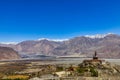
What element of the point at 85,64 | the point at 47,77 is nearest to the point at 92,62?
the point at 85,64

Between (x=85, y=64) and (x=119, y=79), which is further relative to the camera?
(x=85, y=64)

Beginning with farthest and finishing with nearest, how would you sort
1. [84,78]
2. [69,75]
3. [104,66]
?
1. [104,66]
2. [69,75]
3. [84,78]

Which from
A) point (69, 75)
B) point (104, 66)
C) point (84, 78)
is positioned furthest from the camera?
point (104, 66)

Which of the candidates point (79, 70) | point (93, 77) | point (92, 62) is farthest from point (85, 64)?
point (93, 77)

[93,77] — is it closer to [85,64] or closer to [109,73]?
[109,73]

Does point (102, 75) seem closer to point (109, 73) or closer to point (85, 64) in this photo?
point (109, 73)

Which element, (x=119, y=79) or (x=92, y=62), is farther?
(x=92, y=62)

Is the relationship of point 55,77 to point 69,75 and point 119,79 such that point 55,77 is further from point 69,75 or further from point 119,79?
point 119,79

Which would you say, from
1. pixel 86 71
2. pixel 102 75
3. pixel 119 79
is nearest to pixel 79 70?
pixel 86 71
